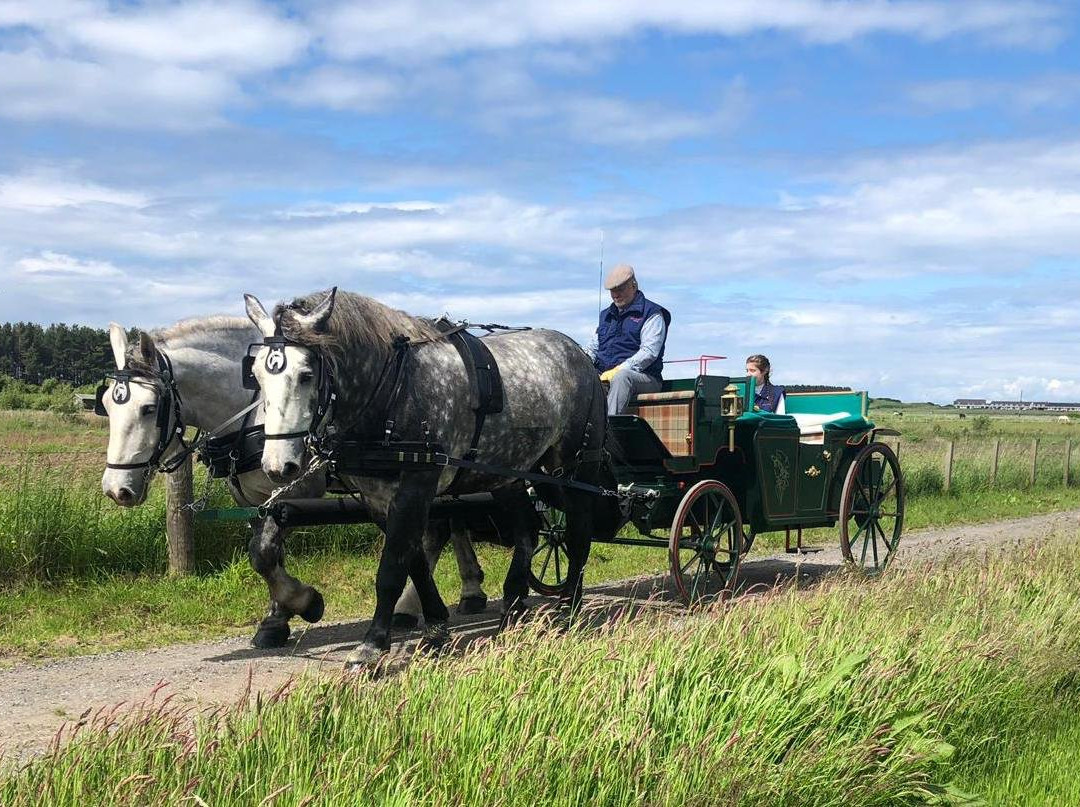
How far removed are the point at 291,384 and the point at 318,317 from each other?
1.30ft

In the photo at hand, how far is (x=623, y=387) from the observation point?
8.24m

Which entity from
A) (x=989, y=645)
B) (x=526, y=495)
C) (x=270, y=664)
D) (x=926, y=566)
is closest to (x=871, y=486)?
(x=926, y=566)

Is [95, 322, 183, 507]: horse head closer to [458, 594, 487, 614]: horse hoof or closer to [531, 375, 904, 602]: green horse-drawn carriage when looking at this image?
[458, 594, 487, 614]: horse hoof

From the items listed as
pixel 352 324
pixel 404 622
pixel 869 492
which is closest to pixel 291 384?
pixel 352 324

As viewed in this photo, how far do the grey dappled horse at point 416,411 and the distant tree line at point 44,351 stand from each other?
68.0 metres

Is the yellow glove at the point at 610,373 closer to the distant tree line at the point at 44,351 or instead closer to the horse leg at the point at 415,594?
the horse leg at the point at 415,594

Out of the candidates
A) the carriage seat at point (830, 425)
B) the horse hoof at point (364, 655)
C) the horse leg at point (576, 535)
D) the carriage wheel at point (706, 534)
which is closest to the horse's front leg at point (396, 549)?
the horse hoof at point (364, 655)

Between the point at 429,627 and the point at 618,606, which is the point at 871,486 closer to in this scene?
the point at 618,606

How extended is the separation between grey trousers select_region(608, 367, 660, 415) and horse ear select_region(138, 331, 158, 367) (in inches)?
135

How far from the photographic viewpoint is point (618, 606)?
8.42 metres

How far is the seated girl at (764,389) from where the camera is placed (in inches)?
420

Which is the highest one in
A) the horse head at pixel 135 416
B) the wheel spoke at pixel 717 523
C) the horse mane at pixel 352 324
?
the horse mane at pixel 352 324

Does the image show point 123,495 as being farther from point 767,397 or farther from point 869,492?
point 869,492

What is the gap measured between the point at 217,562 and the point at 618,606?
141 inches
